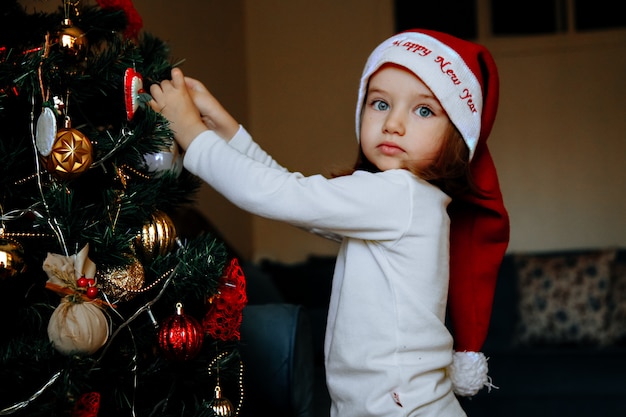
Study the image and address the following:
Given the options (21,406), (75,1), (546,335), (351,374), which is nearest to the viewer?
(21,406)

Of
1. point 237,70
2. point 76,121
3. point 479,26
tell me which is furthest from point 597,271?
point 76,121

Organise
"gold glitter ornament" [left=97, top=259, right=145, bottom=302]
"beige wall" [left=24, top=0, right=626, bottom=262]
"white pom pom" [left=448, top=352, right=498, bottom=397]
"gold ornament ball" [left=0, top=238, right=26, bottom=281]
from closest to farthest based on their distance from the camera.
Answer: "gold ornament ball" [left=0, top=238, right=26, bottom=281] → "gold glitter ornament" [left=97, top=259, right=145, bottom=302] → "white pom pom" [left=448, top=352, right=498, bottom=397] → "beige wall" [left=24, top=0, right=626, bottom=262]

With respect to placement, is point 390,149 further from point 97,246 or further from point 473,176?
point 97,246

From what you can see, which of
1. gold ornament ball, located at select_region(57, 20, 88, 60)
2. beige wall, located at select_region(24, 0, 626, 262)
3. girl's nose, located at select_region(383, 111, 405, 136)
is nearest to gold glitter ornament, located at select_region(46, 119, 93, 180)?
gold ornament ball, located at select_region(57, 20, 88, 60)

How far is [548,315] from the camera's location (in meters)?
3.28

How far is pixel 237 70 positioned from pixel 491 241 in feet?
8.82

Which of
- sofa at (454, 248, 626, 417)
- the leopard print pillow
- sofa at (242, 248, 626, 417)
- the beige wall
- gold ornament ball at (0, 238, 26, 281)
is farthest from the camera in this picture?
the beige wall

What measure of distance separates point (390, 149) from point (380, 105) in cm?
9

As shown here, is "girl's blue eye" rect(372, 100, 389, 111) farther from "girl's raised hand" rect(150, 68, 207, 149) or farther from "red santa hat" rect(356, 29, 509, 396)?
"girl's raised hand" rect(150, 68, 207, 149)

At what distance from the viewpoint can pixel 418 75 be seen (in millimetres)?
1124

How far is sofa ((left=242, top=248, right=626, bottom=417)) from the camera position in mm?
2646

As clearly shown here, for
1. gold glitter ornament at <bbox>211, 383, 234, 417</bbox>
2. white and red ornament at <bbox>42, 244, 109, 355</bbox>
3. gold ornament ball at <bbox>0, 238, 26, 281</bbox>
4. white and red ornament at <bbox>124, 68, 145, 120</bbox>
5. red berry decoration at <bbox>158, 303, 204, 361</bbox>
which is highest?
white and red ornament at <bbox>124, 68, 145, 120</bbox>

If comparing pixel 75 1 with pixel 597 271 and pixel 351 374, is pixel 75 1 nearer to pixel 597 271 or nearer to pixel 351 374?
pixel 351 374

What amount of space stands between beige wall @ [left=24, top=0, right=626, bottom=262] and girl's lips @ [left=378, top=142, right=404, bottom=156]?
2317 millimetres
